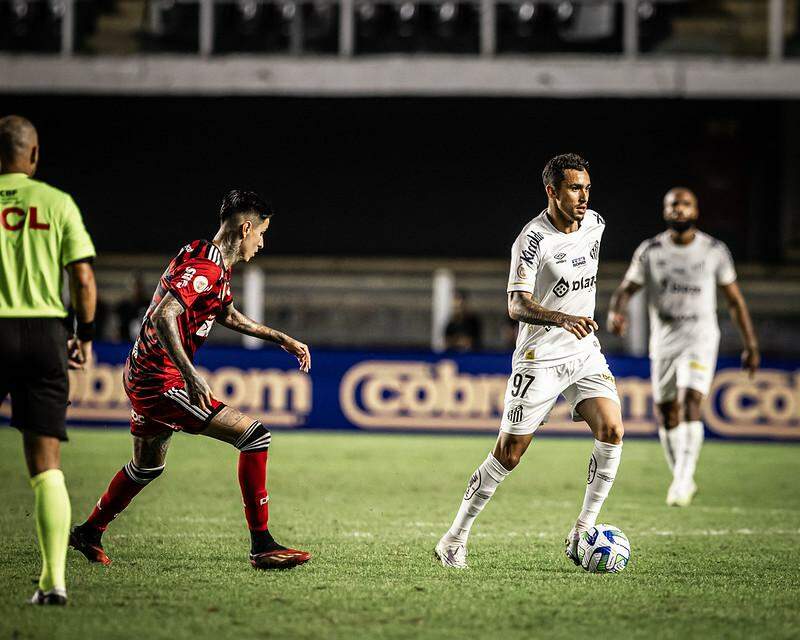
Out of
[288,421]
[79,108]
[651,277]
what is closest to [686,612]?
[651,277]

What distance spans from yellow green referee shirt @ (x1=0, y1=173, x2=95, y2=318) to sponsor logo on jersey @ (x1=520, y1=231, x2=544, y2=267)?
7.26 feet

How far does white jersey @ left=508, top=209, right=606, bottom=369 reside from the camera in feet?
20.9

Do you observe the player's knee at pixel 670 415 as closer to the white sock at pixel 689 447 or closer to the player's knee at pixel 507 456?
the white sock at pixel 689 447

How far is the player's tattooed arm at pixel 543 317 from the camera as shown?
604cm

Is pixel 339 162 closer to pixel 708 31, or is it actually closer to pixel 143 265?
pixel 143 265

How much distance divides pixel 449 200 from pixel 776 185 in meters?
5.71

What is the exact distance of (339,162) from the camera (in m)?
22.0

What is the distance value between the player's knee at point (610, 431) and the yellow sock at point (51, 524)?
2.75 metres

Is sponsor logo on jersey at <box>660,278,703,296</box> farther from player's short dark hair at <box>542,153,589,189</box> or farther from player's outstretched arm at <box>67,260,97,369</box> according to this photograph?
player's outstretched arm at <box>67,260,97,369</box>

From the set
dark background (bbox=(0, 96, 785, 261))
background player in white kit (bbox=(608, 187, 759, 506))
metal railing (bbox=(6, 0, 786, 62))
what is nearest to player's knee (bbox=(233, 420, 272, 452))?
background player in white kit (bbox=(608, 187, 759, 506))

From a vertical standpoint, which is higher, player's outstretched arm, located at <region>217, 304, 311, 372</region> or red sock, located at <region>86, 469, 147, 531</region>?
player's outstretched arm, located at <region>217, 304, 311, 372</region>

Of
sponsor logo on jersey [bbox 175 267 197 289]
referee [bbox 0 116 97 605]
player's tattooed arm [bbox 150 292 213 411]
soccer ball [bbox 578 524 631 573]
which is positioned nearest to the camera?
referee [bbox 0 116 97 605]

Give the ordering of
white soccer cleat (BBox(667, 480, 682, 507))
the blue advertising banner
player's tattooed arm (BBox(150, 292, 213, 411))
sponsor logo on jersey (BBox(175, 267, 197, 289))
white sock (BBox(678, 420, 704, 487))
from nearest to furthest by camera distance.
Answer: player's tattooed arm (BBox(150, 292, 213, 411)), sponsor logo on jersey (BBox(175, 267, 197, 289)), white soccer cleat (BBox(667, 480, 682, 507)), white sock (BBox(678, 420, 704, 487)), the blue advertising banner

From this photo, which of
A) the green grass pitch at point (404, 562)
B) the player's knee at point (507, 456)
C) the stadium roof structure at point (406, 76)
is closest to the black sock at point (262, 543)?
the green grass pitch at point (404, 562)
